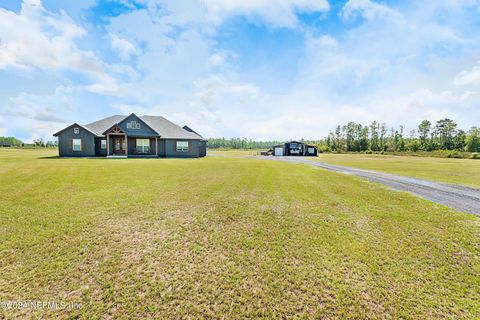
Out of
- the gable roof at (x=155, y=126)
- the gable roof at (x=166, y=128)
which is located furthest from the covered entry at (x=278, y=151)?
the gable roof at (x=155, y=126)

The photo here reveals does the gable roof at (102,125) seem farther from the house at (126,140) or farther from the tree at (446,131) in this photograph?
the tree at (446,131)

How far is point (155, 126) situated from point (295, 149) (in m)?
37.5

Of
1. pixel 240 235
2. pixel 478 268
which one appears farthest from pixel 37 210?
pixel 478 268

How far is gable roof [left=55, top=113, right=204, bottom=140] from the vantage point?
1110 inches

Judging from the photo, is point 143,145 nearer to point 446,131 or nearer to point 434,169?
point 434,169

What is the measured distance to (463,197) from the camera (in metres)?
8.73

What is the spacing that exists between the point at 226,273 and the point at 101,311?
1.82 metres

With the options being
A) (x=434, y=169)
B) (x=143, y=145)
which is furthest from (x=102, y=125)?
(x=434, y=169)

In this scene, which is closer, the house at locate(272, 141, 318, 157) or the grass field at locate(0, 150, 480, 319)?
the grass field at locate(0, 150, 480, 319)

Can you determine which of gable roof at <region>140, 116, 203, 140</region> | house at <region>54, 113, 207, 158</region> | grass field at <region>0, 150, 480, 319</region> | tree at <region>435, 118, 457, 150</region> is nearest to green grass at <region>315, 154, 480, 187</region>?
grass field at <region>0, 150, 480, 319</region>

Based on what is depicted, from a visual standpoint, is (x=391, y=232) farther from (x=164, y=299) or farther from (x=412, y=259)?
(x=164, y=299)

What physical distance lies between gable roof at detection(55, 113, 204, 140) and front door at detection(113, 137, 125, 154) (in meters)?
1.79

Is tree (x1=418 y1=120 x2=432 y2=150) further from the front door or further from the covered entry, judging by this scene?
the front door

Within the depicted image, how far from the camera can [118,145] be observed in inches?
1091
